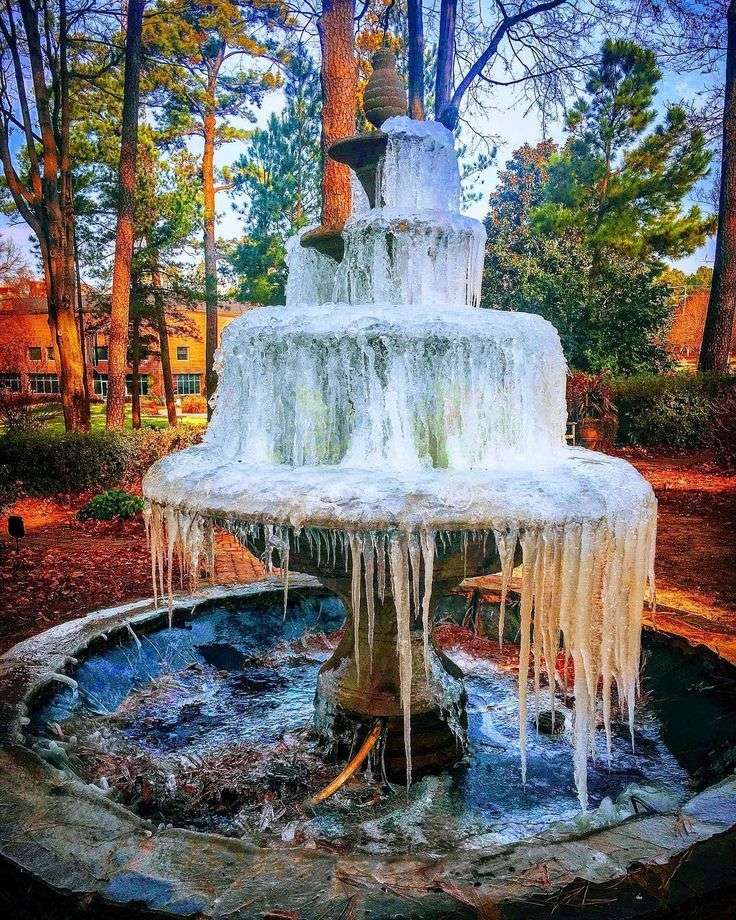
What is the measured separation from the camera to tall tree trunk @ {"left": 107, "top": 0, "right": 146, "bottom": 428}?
42.2ft

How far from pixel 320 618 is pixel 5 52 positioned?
1653 cm

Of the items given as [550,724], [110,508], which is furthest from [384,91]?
[110,508]

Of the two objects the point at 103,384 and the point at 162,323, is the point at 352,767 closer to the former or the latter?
the point at 162,323

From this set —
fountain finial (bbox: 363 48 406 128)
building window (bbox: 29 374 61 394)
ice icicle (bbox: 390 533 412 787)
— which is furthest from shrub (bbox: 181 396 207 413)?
ice icicle (bbox: 390 533 412 787)

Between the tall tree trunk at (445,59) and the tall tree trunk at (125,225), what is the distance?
716 centimetres

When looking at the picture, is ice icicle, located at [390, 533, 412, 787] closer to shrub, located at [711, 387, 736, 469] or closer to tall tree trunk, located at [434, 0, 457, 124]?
shrub, located at [711, 387, 736, 469]

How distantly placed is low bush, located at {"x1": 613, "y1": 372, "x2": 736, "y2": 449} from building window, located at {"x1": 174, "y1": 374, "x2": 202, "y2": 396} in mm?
30601

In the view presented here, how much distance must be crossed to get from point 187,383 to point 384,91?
3812 cm

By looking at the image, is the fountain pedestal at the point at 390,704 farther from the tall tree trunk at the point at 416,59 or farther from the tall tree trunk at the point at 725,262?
the tall tree trunk at the point at 416,59

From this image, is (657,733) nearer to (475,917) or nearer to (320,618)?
(475,917)

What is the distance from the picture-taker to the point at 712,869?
1.86 meters

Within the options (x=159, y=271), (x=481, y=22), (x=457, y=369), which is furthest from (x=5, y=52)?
(x=457, y=369)

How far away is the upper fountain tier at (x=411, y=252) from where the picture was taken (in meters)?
3.68

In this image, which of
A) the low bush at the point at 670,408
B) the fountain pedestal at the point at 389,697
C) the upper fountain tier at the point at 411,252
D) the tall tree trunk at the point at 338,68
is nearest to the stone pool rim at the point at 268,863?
the fountain pedestal at the point at 389,697
